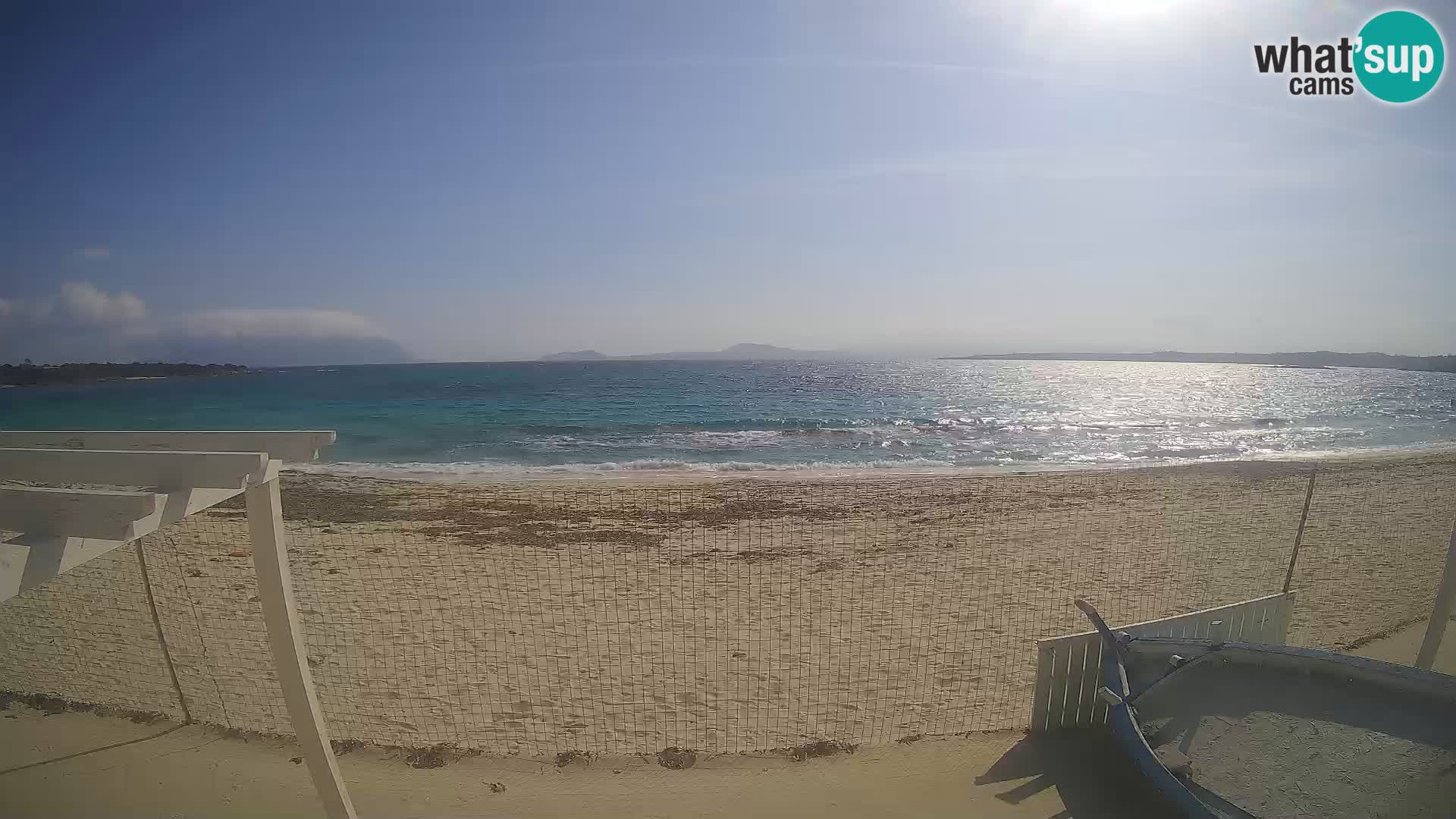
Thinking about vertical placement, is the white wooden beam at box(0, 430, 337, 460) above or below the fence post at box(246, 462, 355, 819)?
above

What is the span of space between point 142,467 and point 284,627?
1016 mm

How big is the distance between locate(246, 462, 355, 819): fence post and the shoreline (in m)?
13.0

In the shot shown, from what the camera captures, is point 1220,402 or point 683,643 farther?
point 1220,402

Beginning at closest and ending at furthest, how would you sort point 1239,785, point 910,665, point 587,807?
point 1239,785
point 587,807
point 910,665

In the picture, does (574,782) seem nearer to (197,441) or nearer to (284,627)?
(284,627)

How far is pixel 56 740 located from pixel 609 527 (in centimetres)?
725

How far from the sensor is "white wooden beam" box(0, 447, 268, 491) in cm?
203

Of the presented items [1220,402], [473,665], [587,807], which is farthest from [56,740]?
[1220,402]

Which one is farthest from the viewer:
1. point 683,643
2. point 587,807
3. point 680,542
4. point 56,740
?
point 680,542

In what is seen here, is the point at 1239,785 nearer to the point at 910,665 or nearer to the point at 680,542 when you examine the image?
the point at 910,665

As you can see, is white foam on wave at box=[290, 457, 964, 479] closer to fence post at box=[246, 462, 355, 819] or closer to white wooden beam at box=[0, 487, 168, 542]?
fence post at box=[246, 462, 355, 819]

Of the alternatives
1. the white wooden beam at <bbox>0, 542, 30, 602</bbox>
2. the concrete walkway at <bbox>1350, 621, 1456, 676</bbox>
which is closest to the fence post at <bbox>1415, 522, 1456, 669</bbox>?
the concrete walkway at <bbox>1350, 621, 1456, 676</bbox>

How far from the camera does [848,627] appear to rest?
6523mm

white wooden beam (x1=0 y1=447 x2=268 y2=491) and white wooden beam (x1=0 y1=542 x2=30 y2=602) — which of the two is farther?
white wooden beam (x1=0 y1=447 x2=268 y2=491)
